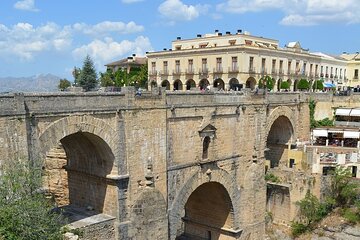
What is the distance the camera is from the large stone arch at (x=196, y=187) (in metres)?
21.0

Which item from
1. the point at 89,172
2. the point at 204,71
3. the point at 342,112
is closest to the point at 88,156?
the point at 89,172

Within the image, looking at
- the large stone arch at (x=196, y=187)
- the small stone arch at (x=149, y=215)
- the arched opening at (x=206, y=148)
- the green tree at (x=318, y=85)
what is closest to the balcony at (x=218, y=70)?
the green tree at (x=318, y=85)

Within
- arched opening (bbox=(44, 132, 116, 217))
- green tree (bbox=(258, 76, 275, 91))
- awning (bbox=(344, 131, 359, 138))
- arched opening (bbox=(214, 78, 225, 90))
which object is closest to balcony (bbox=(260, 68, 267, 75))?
green tree (bbox=(258, 76, 275, 91))

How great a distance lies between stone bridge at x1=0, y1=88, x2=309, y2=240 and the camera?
15641mm

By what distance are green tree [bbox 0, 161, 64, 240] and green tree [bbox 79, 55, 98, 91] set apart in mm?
35289

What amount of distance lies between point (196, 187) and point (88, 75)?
31.2 metres

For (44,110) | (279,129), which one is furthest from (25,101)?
(279,129)

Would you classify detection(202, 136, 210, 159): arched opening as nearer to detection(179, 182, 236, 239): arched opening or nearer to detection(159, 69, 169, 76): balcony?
detection(179, 182, 236, 239): arched opening

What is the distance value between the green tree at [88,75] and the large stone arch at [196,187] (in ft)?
92.8

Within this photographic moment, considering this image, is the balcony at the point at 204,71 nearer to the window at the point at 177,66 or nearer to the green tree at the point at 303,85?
the window at the point at 177,66

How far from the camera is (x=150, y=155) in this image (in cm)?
1952

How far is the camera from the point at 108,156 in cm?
1825

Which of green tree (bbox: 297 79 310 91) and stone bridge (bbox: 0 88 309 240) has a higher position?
green tree (bbox: 297 79 310 91)

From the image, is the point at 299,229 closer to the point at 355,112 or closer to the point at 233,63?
A: the point at 355,112
